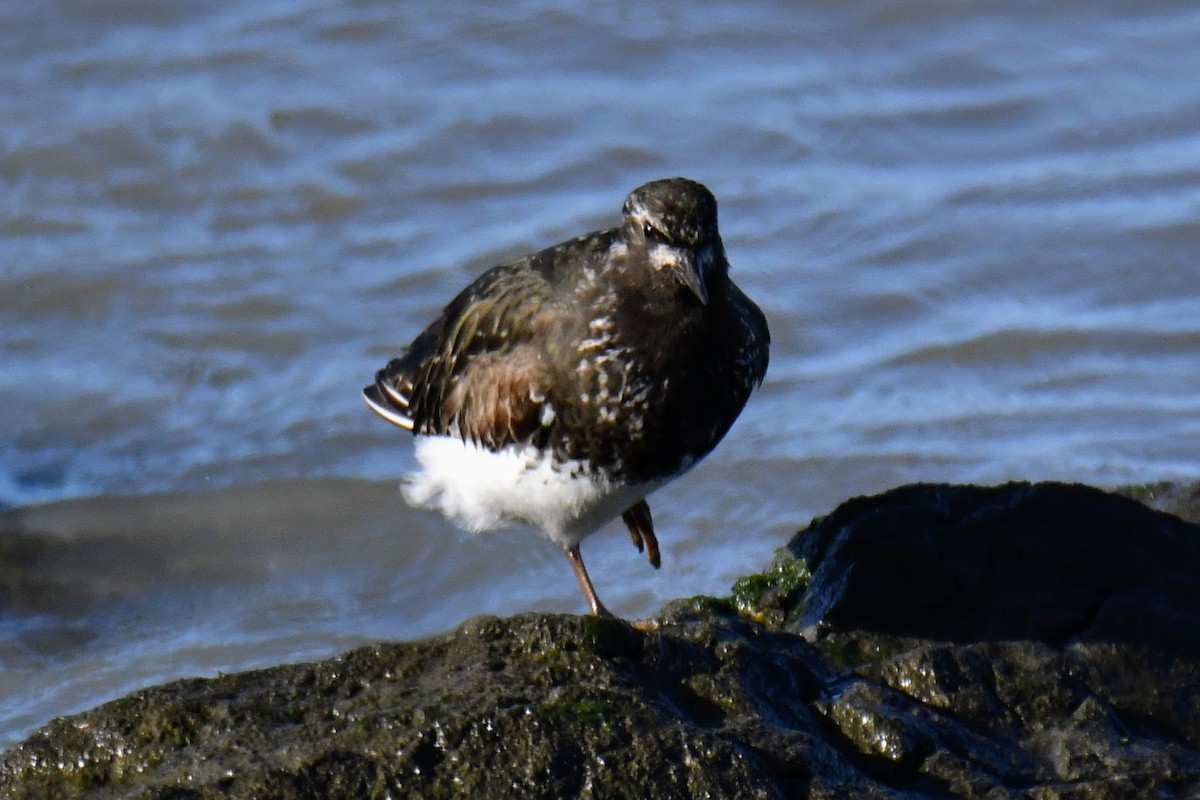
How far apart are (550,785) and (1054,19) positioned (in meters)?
8.71

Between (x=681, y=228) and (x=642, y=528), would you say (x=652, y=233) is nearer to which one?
(x=681, y=228)

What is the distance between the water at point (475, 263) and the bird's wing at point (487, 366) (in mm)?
1232

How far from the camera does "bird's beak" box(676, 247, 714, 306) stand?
13.4ft

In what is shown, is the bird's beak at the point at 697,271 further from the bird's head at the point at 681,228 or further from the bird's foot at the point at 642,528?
the bird's foot at the point at 642,528

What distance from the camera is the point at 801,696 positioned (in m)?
3.50

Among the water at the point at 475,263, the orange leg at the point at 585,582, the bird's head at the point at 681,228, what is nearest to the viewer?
the bird's head at the point at 681,228

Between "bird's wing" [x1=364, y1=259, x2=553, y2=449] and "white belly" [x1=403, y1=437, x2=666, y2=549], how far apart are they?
0.06m

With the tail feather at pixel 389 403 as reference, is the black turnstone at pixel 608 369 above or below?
above

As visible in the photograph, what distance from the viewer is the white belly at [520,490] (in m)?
4.36

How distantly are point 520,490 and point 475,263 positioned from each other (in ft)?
13.3

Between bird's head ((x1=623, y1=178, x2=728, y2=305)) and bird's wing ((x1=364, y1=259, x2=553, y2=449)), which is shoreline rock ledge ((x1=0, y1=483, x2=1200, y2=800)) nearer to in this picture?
bird's wing ((x1=364, y1=259, x2=553, y2=449))

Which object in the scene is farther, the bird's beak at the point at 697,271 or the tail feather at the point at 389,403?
the tail feather at the point at 389,403

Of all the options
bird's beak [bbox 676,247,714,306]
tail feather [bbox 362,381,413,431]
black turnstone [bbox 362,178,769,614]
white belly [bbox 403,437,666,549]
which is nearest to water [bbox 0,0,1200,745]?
tail feather [bbox 362,381,413,431]

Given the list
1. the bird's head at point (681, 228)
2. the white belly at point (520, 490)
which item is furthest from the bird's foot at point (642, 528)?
the bird's head at point (681, 228)
